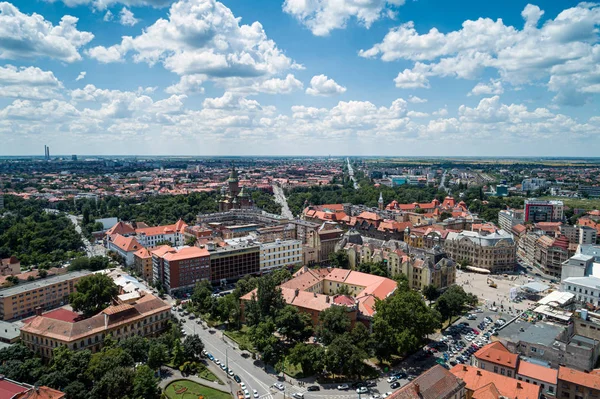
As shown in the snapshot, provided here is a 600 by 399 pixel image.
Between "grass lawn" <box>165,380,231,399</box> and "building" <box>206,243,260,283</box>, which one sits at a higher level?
"building" <box>206,243,260,283</box>

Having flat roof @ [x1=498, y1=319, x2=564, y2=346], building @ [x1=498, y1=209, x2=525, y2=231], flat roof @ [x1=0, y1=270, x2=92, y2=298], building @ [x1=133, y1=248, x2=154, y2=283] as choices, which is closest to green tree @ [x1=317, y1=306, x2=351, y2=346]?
flat roof @ [x1=498, y1=319, x2=564, y2=346]

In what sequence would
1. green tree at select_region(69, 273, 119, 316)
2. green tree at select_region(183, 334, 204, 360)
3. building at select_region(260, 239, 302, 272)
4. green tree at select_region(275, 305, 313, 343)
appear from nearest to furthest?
green tree at select_region(183, 334, 204, 360) → green tree at select_region(275, 305, 313, 343) → green tree at select_region(69, 273, 119, 316) → building at select_region(260, 239, 302, 272)

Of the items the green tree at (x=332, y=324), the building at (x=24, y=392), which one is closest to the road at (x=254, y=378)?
the green tree at (x=332, y=324)

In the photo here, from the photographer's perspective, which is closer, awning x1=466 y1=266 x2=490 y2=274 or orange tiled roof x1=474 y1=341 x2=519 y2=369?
orange tiled roof x1=474 y1=341 x2=519 y2=369

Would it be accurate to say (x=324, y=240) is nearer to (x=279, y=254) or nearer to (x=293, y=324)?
(x=279, y=254)

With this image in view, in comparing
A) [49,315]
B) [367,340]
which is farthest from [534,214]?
[49,315]

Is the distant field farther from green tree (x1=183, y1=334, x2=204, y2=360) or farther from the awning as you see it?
green tree (x1=183, y1=334, x2=204, y2=360)

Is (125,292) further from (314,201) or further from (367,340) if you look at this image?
(314,201)

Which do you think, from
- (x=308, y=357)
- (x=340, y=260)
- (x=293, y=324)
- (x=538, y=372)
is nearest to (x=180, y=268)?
(x=293, y=324)

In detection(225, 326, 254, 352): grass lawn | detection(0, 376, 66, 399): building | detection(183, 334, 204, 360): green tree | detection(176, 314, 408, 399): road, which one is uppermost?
detection(0, 376, 66, 399): building
